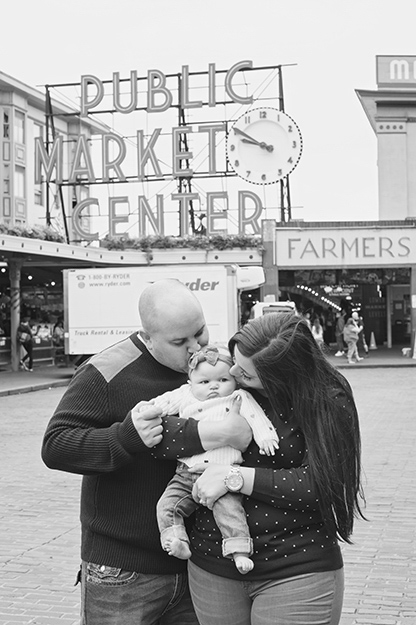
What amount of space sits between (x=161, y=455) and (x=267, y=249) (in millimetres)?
30994

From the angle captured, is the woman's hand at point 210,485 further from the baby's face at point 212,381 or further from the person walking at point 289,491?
the baby's face at point 212,381

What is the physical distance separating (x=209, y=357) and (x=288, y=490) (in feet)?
1.63

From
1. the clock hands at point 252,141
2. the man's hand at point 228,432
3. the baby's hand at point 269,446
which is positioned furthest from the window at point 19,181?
the baby's hand at point 269,446

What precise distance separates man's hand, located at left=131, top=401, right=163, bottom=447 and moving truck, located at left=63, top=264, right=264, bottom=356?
73.9ft

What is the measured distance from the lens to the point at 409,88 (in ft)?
121

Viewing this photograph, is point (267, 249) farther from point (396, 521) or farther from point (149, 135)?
point (396, 521)

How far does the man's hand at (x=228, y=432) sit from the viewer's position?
2680mm

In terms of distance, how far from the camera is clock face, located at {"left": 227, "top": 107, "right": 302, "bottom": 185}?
3600cm

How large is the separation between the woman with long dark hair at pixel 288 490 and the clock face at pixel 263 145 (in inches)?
1328

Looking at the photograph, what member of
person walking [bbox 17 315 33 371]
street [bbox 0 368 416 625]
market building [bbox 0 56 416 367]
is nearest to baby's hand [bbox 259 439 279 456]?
street [bbox 0 368 416 625]

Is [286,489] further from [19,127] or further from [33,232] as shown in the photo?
[19,127]

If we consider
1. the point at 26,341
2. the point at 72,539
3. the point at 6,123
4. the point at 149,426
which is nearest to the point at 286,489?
the point at 149,426

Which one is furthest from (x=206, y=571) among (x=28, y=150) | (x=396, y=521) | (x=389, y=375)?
(x=28, y=150)

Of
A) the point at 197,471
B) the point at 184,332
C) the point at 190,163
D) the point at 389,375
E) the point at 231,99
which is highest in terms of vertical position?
the point at 231,99
